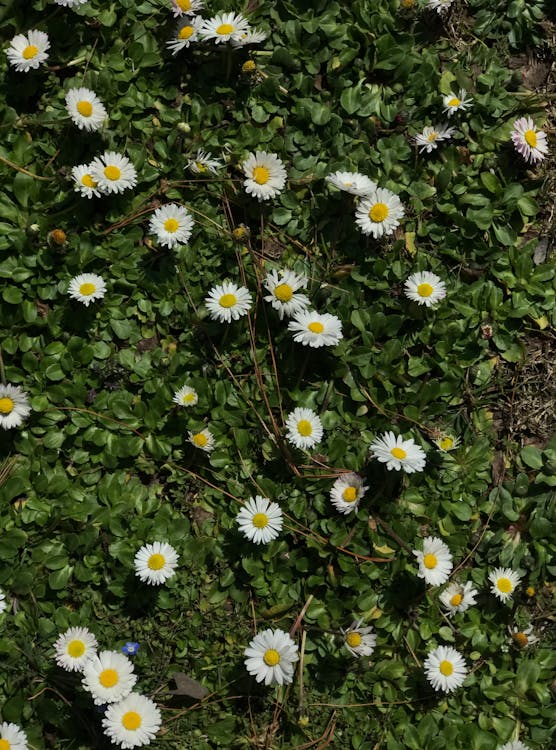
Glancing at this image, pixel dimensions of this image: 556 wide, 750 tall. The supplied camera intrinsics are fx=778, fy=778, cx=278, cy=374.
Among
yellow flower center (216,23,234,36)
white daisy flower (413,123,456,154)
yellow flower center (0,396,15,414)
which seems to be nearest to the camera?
yellow flower center (0,396,15,414)

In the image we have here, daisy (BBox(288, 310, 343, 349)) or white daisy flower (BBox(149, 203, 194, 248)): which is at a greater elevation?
white daisy flower (BBox(149, 203, 194, 248))

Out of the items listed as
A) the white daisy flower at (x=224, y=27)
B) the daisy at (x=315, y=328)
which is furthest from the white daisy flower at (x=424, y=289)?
the white daisy flower at (x=224, y=27)

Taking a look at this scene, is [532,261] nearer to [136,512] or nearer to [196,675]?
[136,512]

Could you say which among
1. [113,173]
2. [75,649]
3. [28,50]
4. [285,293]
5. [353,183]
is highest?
[353,183]

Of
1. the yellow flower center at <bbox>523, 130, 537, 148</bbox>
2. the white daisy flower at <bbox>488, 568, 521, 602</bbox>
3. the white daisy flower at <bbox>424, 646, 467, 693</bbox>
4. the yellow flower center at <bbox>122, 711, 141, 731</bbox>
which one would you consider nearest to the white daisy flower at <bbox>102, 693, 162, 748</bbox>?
the yellow flower center at <bbox>122, 711, 141, 731</bbox>

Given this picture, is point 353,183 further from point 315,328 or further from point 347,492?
point 347,492

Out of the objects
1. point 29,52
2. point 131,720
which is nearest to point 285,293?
point 29,52

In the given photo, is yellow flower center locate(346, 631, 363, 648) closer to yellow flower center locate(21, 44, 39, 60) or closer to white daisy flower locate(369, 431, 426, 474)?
white daisy flower locate(369, 431, 426, 474)
